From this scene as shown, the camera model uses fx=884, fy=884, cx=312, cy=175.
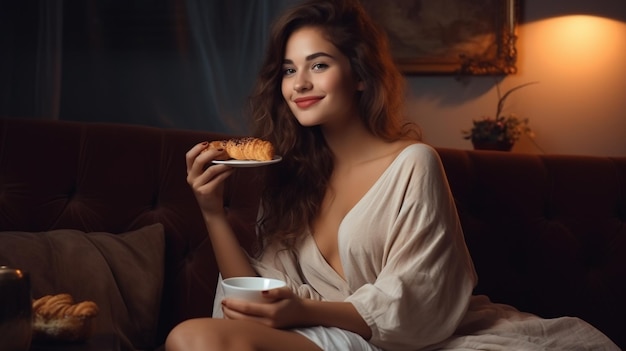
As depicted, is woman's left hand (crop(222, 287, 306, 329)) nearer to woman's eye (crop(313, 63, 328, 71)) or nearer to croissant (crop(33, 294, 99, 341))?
croissant (crop(33, 294, 99, 341))

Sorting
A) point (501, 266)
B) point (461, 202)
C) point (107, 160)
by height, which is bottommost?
point (501, 266)

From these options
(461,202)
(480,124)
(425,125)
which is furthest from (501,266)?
(425,125)

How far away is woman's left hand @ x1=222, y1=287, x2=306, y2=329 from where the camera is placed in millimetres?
1678

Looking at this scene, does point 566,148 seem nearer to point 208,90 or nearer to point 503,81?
point 503,81

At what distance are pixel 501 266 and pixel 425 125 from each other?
1654 mm

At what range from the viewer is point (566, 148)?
13.0ft

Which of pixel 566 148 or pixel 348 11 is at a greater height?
pixel 348 11

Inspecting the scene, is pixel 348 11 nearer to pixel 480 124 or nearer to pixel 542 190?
pixel 542 190

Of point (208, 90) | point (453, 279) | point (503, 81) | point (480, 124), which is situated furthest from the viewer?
point (503, 81)

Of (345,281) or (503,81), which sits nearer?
(345,281)

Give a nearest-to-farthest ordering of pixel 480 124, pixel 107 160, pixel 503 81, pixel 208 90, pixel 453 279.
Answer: pixel 453 279
pixel 107 160
pixel 208 90
pixel 480 124
pixel 503 81

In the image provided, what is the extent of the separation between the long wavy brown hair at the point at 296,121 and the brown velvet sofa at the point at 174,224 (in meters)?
0.13

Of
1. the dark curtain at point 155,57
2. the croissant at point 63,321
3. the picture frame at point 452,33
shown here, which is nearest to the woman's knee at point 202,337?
the croissant at point 63,321

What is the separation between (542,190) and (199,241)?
3.14 feet
